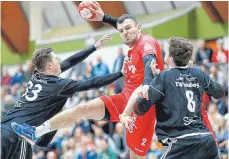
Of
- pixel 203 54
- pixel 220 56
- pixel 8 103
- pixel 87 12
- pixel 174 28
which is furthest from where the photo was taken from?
pixel 174 28

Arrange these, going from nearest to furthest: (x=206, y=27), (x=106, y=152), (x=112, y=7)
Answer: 1. (x=106, y=152)
2. (x=206, y=27)
3. (x=112, y=7)

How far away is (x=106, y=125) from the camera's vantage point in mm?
15594

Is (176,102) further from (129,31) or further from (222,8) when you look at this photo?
(222,8)

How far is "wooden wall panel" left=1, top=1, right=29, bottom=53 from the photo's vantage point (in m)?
29.0

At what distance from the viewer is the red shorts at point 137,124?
301 inches

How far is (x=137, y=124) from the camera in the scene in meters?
7.68

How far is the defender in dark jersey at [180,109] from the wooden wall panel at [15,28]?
2357 cm

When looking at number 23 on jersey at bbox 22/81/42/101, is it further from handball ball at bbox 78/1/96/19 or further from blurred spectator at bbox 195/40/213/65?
blurred spectator at bbox 195/40/213/65

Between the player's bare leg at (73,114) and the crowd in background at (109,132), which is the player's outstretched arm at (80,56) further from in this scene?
the crowd in background at (109,132)

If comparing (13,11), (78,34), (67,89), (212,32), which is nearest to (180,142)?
(67,89)

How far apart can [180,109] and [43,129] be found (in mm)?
2315

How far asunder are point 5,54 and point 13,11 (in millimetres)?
2792

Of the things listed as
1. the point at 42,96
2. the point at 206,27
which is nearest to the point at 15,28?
the point at 206,27

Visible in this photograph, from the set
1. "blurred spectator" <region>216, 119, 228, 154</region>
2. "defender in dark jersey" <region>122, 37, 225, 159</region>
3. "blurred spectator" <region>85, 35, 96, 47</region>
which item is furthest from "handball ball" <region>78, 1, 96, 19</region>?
"blurred spectator" <region>85, 35, 96, 47</region>
